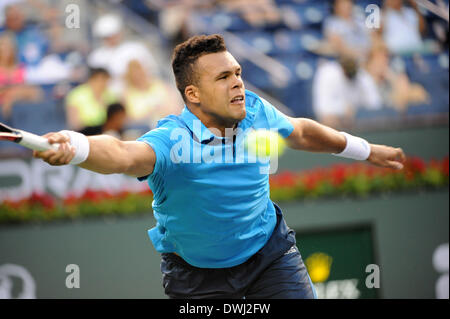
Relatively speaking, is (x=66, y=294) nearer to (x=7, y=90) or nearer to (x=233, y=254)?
(x=7, y=90)

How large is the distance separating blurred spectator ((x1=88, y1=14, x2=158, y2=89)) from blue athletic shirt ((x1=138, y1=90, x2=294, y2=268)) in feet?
12.2

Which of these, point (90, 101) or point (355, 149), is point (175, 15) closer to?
point (90, 101)

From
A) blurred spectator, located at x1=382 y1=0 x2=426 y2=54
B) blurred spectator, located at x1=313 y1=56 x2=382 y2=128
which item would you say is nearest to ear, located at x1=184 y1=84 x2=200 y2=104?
blurred spectator, located at x1=313 y1=56 x2=382 y2=128

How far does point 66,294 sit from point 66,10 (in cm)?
337

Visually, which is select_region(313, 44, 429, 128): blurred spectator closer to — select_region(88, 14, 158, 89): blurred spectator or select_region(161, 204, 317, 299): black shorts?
select_region(88, 14, 158, 89): blurred spectator

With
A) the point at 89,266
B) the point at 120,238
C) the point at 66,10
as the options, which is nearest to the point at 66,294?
the point at 89,266

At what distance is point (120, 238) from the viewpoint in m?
6.27

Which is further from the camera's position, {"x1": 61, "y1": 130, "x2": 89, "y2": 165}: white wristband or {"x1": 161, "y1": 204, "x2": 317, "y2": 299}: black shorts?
{"x1": 161, "y1": 204, "x2": 317, "y2": 299}: black shorts

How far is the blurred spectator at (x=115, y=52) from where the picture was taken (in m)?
6.81

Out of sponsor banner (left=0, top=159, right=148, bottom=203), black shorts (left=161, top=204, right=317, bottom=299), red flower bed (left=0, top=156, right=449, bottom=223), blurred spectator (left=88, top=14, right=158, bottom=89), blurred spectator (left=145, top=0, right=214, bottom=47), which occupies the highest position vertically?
blurred spectator (left=145, top=0, right=214, bottom=47)

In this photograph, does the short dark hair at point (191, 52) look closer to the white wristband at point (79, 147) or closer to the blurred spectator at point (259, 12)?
the white wristband at point (79, 147)

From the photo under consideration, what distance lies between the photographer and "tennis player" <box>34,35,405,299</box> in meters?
3.04

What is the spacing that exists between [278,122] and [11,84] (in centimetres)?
442

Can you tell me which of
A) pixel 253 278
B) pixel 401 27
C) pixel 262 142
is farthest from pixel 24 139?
pixel 401 27
